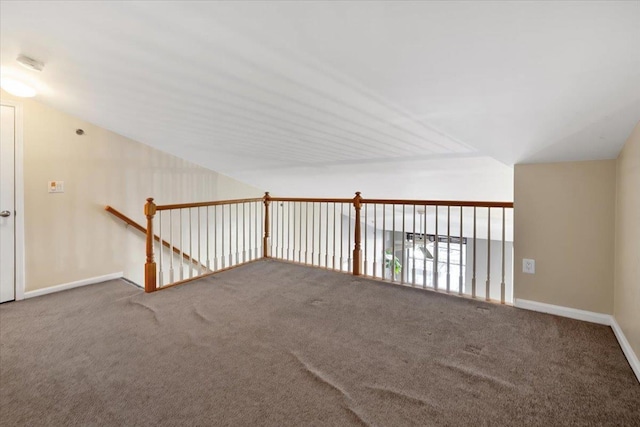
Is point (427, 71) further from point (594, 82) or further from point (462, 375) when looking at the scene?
point (462, 375)

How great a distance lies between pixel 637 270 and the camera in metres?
1.78

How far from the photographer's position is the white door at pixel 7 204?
114 inches

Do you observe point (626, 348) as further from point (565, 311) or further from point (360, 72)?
point (360, 72)

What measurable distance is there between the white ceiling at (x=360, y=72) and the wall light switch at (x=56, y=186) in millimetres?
781

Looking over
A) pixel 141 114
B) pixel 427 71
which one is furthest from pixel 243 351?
pixel 141 114

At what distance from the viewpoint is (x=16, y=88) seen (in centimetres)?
269

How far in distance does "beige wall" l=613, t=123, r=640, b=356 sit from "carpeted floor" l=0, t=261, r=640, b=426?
217 millimetres

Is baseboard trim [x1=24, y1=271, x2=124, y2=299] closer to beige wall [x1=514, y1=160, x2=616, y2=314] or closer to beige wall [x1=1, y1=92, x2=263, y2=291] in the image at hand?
beige wall [x1=1, y1=92, x2=263, y2=291]

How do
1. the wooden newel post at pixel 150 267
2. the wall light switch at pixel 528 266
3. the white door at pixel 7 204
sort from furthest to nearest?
1. the wooden newel post at pixel 150 267
2. the white door at pixel 7 204
3. the wall light switch at pixel 528 266

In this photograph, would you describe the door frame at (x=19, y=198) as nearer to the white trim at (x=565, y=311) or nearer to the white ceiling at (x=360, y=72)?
the white ceiling at (x=360, y=72)

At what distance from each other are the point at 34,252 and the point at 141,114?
1.77 meters

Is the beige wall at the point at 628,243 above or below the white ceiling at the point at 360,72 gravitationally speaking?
below

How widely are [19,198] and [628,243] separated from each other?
197 inches

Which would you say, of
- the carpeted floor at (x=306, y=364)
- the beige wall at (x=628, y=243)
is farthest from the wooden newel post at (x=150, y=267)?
the beige wall at (x=628, y=243)
